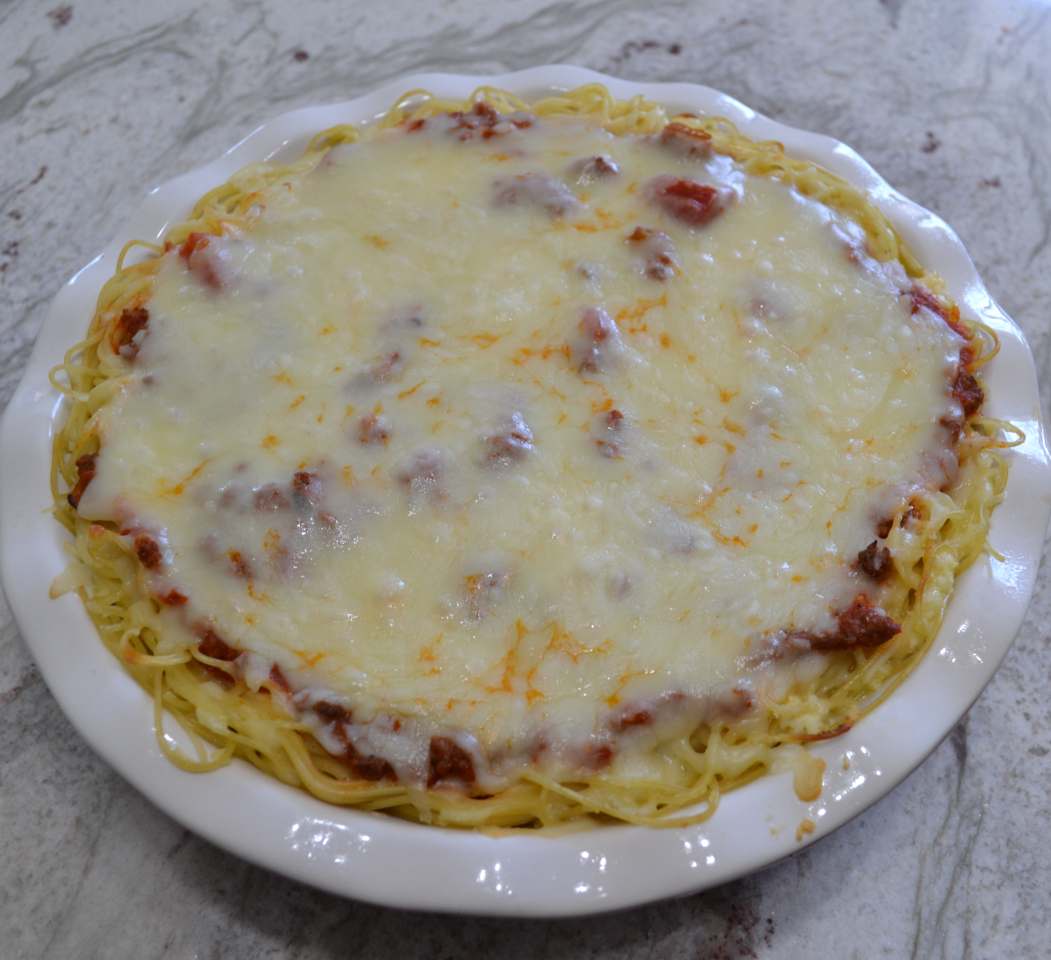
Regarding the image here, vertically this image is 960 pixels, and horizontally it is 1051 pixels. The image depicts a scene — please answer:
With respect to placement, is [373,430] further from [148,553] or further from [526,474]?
[148,553]

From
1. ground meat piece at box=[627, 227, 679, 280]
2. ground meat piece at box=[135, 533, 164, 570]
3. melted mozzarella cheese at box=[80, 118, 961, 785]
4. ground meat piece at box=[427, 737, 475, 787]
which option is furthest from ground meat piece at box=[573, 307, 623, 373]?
ground meat piece at box=[135, 533, 164, 570]

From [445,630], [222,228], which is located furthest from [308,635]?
[222,228]

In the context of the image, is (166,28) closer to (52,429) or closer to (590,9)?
(590,9)

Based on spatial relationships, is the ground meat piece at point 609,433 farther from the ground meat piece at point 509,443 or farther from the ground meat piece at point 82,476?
the ground meat piece at point 82,476

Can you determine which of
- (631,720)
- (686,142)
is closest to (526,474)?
(631,720)

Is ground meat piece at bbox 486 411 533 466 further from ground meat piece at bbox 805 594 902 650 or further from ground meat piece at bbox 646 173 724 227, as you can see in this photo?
ground meat piece at bbox 646 173 724 227

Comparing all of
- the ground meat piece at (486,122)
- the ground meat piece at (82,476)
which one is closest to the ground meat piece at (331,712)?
the ground meat piece at (82,476)

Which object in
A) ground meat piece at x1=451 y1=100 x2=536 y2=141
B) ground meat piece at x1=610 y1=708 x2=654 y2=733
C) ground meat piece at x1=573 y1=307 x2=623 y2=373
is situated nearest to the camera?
ground meat piece at x1=610 y1=708 x2=654 y2=733

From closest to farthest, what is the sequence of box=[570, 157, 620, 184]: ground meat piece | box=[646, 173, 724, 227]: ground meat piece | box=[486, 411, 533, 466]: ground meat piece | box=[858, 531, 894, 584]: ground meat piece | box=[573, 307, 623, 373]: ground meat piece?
box=[858, 531, 894, 584]: ground meat piece < box=[486, 411, 533, 466]: ground meat piece < box=[573, 307, 623, 373]: ground meat piece < box=[646, 173, 724, 227]: ground meat piece < box=[570, 157, 620, 184]: ground meat piece

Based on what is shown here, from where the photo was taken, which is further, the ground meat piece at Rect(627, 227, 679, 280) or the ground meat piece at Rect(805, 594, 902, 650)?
the ground meat piece at Rect(627, 227, 679, 280)
